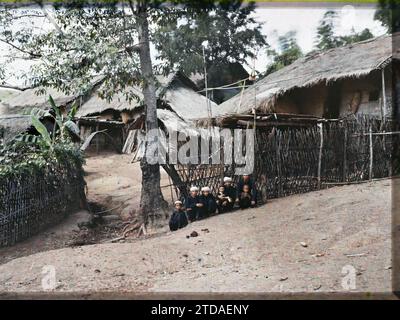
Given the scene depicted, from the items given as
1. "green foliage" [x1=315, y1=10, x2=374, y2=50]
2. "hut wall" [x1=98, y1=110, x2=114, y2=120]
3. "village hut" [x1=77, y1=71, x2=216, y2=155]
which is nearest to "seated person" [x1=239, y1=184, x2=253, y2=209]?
"village hut" [x1=77, y1=71, x2=216, y2=155]

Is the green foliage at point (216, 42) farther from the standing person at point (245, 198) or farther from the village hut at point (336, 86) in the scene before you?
the standing person at point (245, 198)

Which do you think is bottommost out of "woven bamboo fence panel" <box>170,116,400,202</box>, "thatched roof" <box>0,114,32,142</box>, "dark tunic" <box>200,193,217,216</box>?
"dark tunic" <box>200,193,217,216</box>

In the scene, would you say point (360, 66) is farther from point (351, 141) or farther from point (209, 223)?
point (209, 223)

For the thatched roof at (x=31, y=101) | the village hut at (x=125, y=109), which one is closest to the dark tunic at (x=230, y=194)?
the village hut at (x=125, y=109)

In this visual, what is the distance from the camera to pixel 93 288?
4.18 meters

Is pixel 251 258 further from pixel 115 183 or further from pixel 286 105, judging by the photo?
pixel 115 183

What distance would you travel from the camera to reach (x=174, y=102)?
1647 cm

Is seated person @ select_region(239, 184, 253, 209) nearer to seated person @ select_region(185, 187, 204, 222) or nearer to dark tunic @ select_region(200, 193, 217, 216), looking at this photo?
dark tunic @ select_region(200, 193, 217, 216)

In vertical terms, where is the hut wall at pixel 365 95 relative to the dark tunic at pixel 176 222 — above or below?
above

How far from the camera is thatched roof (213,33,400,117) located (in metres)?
9.72

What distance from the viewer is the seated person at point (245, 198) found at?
7.65 meters

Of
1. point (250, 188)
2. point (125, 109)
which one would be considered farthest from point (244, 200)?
point (125, 109)

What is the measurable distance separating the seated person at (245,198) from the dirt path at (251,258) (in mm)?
800

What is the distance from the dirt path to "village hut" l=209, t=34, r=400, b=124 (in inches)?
149
